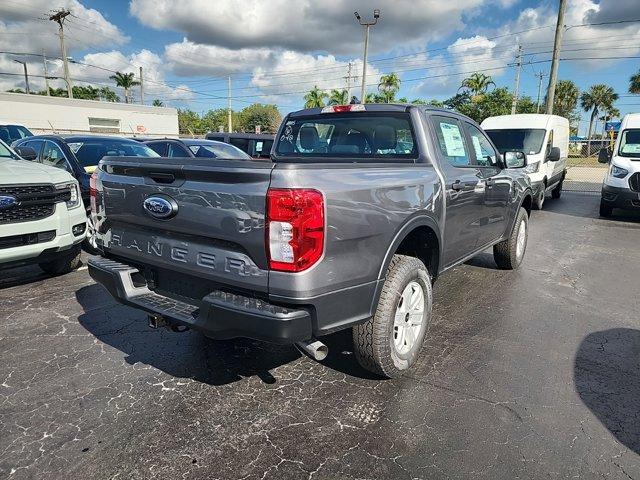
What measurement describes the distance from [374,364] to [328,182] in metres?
1.25

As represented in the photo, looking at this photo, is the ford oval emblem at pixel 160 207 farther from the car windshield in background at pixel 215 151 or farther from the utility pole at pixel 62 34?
the utility pole at pixel 62 34

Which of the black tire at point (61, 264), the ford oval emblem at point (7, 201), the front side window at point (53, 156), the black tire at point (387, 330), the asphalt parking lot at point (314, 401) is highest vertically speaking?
the front side window at point (53, 156)

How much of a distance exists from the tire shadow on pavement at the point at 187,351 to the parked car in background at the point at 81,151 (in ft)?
8.90

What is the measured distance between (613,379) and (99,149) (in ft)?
23.8

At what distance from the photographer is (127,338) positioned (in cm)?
366

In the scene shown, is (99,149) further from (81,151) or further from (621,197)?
(621,197)

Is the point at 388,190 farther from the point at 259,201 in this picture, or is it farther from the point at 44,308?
the point at 44,308

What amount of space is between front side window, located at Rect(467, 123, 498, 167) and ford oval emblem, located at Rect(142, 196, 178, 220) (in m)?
3.10

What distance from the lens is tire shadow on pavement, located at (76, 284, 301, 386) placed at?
3170mm

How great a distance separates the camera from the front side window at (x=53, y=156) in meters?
6.74

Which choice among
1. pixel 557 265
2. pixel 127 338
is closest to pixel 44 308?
pixel 127 338

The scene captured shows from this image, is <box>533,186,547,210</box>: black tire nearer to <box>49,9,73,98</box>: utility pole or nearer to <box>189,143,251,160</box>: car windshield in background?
<box>189,143,251,160</box>: car windshield in background

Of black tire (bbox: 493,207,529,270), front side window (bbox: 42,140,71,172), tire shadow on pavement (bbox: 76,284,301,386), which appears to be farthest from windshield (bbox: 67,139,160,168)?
black tire (bbox: 493,207,529,270)

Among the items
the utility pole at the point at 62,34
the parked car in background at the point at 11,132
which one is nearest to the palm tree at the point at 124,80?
the utility pole at the point at 62,34
